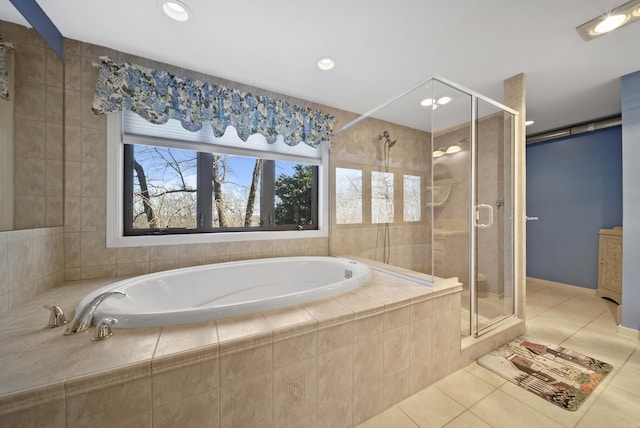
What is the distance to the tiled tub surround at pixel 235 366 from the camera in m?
0.72

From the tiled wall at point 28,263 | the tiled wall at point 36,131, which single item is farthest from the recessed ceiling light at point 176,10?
the tiled wall at point 28,263

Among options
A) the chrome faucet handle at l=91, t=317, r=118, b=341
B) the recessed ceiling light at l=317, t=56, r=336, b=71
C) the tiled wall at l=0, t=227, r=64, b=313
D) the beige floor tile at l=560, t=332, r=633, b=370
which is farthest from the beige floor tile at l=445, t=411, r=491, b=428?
the recessed ceiling light at l=317, t=56, r=336, b=71

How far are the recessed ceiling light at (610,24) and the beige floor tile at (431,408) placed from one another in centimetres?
249

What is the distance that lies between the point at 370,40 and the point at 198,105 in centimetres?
143

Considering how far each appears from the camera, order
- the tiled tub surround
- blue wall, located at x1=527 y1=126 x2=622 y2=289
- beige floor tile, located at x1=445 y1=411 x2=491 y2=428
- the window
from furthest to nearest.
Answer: blue wall, located at x1=527 y1=126 x2=622 y2=289 < the window < beige floor tile, located at x1=445 y1=411 x2=491 y2=428 < the tiled tub surround

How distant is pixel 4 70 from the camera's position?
4.16ft

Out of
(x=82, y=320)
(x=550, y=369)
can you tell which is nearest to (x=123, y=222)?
(x=82, y=320)

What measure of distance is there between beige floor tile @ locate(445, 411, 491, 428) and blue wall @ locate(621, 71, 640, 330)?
200 cm

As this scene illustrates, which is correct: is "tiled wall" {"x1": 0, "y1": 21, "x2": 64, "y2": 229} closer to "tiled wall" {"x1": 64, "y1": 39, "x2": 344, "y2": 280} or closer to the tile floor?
"tiled wall" {"x1": 64, "y1": 39, "x2": 344, "y2": 280}

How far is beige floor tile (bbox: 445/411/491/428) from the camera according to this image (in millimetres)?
1183

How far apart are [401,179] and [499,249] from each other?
1.14 meters

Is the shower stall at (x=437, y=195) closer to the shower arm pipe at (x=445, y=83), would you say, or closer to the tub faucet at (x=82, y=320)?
the shower arm pipe at (x=445, y=83)

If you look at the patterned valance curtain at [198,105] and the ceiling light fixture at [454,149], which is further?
the ceiling light fixture at [454,149]

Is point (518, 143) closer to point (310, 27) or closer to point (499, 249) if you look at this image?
point (499, 249)
